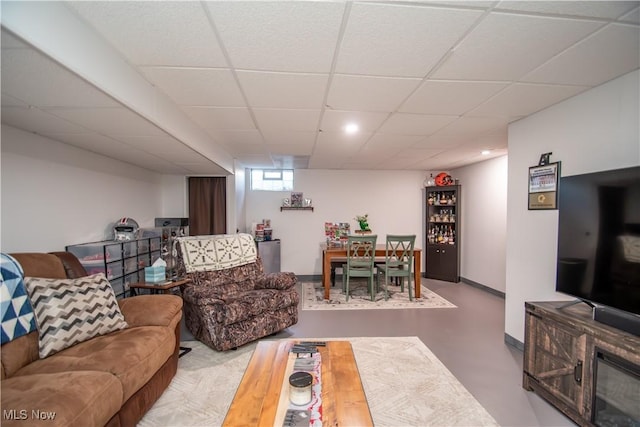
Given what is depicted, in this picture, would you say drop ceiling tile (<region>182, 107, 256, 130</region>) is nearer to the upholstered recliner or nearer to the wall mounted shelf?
the upholstered recliner

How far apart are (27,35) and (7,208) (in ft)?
6.20

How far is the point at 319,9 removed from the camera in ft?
4.10

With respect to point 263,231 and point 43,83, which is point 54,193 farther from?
point 263,231

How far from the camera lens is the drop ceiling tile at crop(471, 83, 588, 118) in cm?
204

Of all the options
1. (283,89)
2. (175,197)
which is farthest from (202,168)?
(283,89)

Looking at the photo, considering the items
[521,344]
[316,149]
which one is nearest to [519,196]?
[521,344]

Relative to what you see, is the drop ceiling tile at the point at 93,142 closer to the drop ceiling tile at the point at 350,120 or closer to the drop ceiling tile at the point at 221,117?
the drop ceiling tile at the point at 221,117

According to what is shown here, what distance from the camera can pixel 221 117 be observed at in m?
2.63

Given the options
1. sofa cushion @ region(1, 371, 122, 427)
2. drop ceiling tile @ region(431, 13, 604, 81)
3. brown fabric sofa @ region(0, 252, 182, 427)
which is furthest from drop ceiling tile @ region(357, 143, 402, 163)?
sofa cushion @ region(1, 371, 122, 427)

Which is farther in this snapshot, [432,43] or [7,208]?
[7,208]

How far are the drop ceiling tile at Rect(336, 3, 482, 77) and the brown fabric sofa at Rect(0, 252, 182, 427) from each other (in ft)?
7.31

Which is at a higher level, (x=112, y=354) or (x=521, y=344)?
(x=112, y=354)

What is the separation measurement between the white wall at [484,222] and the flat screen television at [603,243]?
101 inches

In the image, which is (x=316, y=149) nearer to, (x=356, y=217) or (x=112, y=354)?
(x=356, y=217)
